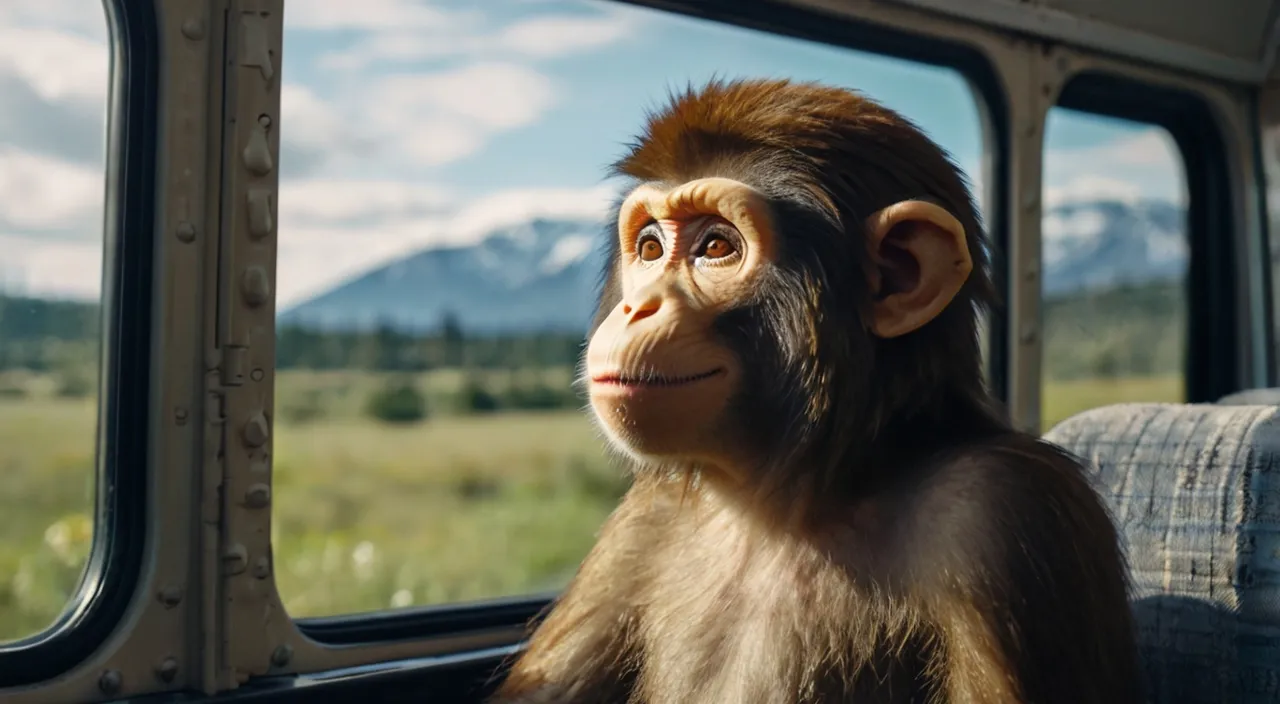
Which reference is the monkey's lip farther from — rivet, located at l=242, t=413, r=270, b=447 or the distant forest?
the distant forest

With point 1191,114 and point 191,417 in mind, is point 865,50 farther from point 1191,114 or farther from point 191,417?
point 191,417

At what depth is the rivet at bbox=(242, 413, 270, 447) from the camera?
6.18 feet

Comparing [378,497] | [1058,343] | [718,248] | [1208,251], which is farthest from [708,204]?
[1208,251]

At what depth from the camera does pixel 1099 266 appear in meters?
3.42

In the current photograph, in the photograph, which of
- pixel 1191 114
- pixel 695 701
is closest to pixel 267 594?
pixel 695 701

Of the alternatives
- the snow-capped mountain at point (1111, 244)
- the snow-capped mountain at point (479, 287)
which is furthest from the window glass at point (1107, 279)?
the snow-capped mountain at point (479, 287)

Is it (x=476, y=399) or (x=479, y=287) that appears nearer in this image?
(x=479, y=287)

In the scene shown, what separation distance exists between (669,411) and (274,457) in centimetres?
78

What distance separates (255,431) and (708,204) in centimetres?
84

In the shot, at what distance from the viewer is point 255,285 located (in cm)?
189

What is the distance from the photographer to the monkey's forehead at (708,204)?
150 centimetres

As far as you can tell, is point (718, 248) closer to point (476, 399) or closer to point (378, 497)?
point (476, 399)

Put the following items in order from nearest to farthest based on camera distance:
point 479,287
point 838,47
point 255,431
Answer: point 255,431, point 838,47, point 479,287

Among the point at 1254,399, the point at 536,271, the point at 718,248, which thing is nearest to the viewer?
the point at 718,248
